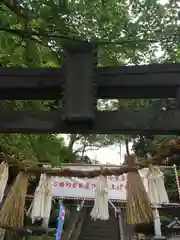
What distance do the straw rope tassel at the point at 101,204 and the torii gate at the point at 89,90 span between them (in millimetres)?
1618

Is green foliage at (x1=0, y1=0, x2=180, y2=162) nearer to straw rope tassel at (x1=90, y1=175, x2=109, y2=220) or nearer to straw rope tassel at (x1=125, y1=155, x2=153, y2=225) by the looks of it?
straw rope tassel at (x1=125, y1=155, x2=153, y2=225)

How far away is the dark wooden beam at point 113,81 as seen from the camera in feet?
7.81

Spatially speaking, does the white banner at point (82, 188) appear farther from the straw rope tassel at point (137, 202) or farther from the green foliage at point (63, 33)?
the green foliage at point (63, 33)

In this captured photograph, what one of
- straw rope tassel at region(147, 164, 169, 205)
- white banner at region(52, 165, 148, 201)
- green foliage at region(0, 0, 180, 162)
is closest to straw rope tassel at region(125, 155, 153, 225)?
straw rope tassel at region(147, 164, 169, 205)

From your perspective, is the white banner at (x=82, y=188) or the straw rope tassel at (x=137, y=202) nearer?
the straw rope tassel at (x=137, y=202)

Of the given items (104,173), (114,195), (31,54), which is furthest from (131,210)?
(114,195)

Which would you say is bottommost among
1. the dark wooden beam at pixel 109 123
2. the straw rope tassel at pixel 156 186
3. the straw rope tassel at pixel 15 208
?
the straw rope tassel at pixel 15 208

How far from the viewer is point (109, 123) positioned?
2.38m

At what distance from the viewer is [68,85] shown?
7.77 feet

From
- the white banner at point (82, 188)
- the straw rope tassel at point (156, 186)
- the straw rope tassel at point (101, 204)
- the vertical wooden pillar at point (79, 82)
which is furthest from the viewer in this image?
the white banner at point (82, 188)

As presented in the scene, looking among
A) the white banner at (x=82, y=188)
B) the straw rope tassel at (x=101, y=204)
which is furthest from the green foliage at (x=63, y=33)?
the white banner at (x=82, y=188)

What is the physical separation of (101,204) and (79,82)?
2008 millimetres

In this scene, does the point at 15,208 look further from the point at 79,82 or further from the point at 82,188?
the point at 82,188

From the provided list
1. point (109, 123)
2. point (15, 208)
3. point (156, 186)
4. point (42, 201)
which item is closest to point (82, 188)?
point (42, 201)
